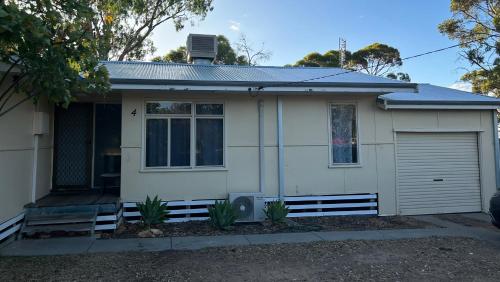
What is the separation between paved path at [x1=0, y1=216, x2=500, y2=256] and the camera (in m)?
6.14

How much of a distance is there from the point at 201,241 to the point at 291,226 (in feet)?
7.02

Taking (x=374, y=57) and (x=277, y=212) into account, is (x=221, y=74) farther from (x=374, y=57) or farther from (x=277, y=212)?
(x=374, y=57)

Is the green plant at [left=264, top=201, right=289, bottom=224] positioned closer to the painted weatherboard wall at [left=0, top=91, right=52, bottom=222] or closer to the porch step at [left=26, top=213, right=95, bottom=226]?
the porch step at [left=26, top=213, right=95, bottom=226]

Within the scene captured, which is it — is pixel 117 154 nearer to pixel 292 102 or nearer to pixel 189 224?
pixel 189 224

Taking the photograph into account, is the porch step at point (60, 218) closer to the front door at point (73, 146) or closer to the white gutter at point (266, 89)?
the front door at point (73, 146)

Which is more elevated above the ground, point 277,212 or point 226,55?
point 226,55

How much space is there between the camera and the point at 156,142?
331 inches

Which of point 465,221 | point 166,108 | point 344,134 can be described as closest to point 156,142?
point 166,108

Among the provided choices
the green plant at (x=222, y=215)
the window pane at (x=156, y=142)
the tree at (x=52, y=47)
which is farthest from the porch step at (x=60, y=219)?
the tree at (x=52, y=47)

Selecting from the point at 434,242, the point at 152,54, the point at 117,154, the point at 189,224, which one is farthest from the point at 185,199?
the point at 152,54

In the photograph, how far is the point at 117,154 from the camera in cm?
958

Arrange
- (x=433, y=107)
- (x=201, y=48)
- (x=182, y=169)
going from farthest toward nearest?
(x=201, y=48)
(x=433, y=107)
(x=182, y=169)

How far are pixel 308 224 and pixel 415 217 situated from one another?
9.81ft

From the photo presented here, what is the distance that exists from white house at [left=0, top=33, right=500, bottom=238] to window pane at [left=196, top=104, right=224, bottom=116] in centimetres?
2
